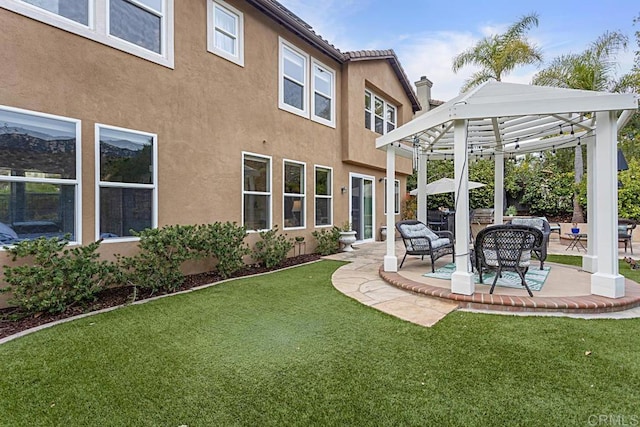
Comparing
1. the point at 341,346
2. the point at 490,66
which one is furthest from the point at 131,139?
the point at 490,66

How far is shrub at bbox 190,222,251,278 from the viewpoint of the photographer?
6757 mm

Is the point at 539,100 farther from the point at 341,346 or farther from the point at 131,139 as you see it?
the point at 131,139

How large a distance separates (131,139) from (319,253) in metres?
6.11

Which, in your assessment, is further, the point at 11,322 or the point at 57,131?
the point at 57,131

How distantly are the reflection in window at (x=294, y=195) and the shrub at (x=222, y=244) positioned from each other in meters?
2.19

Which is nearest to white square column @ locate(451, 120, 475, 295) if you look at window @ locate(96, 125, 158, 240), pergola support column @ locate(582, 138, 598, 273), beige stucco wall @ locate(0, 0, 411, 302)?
pergola support column @ locate(582, 138, 598, 273)

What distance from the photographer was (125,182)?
6.04m

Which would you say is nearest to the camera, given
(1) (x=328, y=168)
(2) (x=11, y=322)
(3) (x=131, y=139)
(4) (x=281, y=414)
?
(4) (x=281, y=414)

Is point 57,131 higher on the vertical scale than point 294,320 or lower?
higher

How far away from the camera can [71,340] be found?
3857mm

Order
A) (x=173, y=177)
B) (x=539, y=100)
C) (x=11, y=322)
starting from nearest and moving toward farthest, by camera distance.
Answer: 1. (x=11, y=322)
2. (x=539, y=100)
3. (x=173, y=177)

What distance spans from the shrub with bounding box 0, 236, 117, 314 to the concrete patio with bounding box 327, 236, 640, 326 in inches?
160

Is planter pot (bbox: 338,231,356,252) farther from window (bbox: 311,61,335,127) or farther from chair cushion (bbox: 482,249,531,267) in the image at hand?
chair cushion (bbox: 482,249,531,267)

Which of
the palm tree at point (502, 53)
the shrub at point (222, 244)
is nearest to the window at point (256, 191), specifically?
the shrub at point (222, 244)
